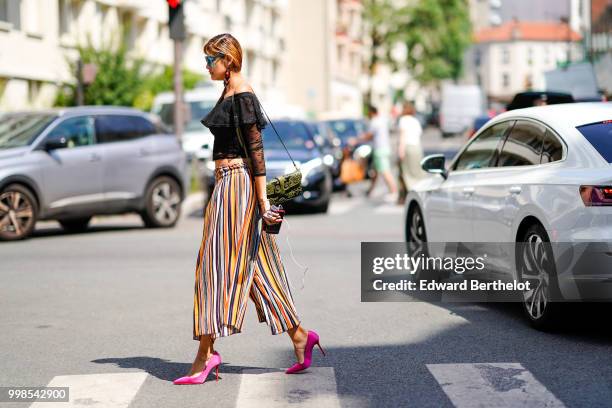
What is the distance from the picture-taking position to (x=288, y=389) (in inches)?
256

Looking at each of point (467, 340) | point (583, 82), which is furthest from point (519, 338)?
point (583, 82)

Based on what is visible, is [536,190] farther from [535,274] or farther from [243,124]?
[243,124]

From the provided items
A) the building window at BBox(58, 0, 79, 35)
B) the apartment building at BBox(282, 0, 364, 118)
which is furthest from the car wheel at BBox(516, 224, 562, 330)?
the apartment building at BBox(282, 0, 364, 118)

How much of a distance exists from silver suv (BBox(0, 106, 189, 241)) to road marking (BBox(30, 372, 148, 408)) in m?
8.88

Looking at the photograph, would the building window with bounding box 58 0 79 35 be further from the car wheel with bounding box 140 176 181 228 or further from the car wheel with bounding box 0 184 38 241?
the car wheel with bounding box 0 184 38 241

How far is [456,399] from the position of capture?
242 inches

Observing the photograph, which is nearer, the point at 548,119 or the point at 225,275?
the point at 225,275

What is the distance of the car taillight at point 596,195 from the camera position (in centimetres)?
755

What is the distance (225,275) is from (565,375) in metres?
1.87

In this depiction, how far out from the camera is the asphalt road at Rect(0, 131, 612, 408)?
6.34 meters

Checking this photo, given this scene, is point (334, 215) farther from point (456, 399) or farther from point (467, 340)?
point (456, 399)

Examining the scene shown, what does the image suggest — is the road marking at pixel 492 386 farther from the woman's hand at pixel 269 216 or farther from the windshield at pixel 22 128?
the windshield at pixel 22 128

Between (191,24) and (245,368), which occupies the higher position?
(191,24)

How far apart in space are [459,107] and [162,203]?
6653 cm
